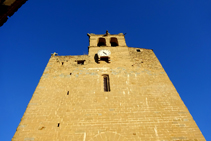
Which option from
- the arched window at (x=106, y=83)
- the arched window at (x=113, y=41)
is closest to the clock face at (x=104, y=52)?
the arched window at (x=106, y=83)

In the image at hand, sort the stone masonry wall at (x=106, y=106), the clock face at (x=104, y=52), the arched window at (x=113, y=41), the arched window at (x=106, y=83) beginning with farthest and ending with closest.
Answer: the arched window at (x=113, y=41) < the clock face at (x=104, y=52) < the arched window at (x=106, y=83) < the stone masonry wall at (x=106, y=106)

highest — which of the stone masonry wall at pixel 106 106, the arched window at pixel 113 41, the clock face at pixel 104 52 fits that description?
the arched window at pixel 113 41

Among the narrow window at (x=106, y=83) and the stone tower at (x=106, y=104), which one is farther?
the narrow window at (x=106, y=83)

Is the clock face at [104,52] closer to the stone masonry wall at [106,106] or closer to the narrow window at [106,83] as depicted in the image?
the stone masonry wall at [106,106]

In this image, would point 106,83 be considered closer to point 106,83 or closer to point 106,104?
point 106,83

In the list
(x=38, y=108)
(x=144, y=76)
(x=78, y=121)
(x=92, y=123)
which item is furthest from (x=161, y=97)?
(x=38, y=108)

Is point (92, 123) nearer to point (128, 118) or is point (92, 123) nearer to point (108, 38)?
Answer: point (128, 118)

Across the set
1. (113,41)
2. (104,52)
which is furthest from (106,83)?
(113,41)

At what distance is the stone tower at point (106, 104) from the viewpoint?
638 centimetres

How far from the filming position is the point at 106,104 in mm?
7543

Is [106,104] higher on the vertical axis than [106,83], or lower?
lower

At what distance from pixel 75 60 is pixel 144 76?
4.52m

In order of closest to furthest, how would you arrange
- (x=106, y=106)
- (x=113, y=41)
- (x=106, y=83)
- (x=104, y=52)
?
(x=106, y=106), (x=106, y=83), (x=104, y=52), (x=113, y=41)

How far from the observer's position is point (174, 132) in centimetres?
645
